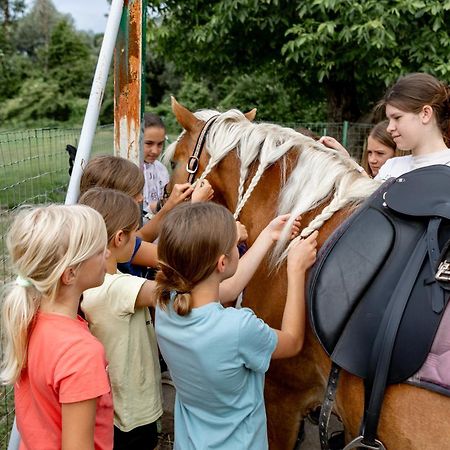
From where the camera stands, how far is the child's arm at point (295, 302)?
1.52m

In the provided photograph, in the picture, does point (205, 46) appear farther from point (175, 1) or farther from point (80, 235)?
point (80, 235)

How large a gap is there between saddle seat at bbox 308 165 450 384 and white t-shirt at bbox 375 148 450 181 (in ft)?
1.95

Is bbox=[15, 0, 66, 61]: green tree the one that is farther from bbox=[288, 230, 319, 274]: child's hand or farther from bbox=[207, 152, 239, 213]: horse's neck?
bbox=[288, 230, 319, 274]: child's hand

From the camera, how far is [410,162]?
7.64 feet

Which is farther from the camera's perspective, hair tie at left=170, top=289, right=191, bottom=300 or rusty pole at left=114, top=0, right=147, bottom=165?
rusty pole at left=114, top=0, right=147, bottom=165

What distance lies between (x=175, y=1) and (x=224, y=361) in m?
6.61

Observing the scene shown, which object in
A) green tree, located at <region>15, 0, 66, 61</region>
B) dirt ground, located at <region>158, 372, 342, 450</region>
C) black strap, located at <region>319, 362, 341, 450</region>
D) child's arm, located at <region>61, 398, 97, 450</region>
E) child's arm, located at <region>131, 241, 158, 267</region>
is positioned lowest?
dirt ground, located at <region>158, 372, 342, 450</region>

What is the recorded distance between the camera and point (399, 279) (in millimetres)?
1378

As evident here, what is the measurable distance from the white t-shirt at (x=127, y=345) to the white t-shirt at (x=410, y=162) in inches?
45.2

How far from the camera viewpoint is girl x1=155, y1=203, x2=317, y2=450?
136 centimetres

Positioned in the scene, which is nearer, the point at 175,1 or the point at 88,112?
the point at 88,112

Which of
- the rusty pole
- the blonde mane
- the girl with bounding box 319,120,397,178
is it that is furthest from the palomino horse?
the girl with bounding box 319,120,397,178

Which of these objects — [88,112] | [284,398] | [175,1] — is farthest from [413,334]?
[175,1]

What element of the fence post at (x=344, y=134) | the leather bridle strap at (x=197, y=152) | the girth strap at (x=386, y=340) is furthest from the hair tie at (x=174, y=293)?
the fence post at (x=344, y=134)
